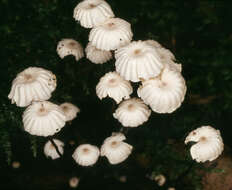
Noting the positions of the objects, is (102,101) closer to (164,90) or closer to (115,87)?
(115,87)

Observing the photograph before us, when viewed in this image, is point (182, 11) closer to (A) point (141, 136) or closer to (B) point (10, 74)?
(A) point (141, 136)

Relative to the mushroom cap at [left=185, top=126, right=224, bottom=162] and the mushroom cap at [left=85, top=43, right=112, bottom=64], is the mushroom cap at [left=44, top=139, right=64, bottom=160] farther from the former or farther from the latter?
the mushroom cap at [left=185, top=126, right=224, bottom=162]

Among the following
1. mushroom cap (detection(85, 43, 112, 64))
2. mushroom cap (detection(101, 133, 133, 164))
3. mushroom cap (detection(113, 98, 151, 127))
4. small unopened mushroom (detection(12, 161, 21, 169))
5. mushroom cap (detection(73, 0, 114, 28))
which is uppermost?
mushroom cap (detection(73, 0, 114, 28))

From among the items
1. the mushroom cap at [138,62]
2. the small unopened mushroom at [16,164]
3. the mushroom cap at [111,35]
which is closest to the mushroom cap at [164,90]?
the mushroom cap at [138,62]

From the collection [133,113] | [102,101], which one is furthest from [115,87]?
[102,101]

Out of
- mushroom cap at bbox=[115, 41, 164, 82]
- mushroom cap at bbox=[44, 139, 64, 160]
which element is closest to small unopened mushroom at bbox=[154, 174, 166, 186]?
mushroom cap at bbox=[44, 139, 64, 160]

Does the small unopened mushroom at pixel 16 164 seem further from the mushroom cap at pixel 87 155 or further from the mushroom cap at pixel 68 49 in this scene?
the mushroom cap at pixel 68 49

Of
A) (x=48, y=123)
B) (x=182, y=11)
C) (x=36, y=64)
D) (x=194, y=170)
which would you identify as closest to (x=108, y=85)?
(x=48, y=123)
